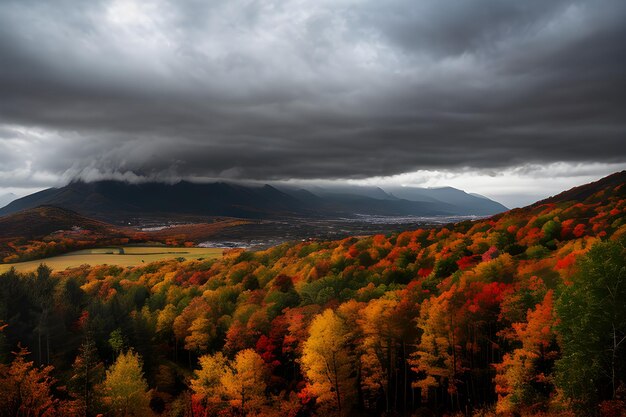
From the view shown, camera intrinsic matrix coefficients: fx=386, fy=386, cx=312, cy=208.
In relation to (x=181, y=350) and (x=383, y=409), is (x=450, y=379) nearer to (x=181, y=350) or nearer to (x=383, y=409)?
(x=383, y=409)

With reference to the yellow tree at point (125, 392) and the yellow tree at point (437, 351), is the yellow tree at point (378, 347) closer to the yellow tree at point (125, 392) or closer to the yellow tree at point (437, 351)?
the yellow tree at point (437, 351)

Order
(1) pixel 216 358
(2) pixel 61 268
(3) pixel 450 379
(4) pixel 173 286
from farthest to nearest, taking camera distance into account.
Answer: (2) pixel 61 268 → (4) pixel 173 286 → (1) pixel 216 358 → (3) pixel 450 379

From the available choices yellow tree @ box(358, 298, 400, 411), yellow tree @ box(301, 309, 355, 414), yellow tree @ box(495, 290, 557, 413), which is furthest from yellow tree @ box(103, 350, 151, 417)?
yellow tree @ box(495, 290, 557, 413)

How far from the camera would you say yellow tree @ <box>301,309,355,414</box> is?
6072cm

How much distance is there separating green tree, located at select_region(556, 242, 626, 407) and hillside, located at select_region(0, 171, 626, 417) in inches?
4.5

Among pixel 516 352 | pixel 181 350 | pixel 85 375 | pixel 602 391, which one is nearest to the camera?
pixel 602 391

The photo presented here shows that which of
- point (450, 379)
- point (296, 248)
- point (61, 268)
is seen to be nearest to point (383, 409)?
point (450, 379)

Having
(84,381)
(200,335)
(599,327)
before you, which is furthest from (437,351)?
(200,335)

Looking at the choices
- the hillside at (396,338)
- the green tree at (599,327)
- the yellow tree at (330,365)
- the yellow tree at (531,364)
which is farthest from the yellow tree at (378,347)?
the green tree at (599,327)

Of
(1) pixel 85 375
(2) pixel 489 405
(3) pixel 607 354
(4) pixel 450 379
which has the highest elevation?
(3) pixel 607 354

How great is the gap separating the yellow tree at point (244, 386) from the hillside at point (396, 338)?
1.01 ft

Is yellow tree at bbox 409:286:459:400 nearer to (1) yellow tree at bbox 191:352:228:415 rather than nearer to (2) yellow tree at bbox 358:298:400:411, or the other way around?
(2) yellow tree at bbox 358:298:400:411

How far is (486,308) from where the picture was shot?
198 ft

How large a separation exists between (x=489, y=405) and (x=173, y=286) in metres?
108
